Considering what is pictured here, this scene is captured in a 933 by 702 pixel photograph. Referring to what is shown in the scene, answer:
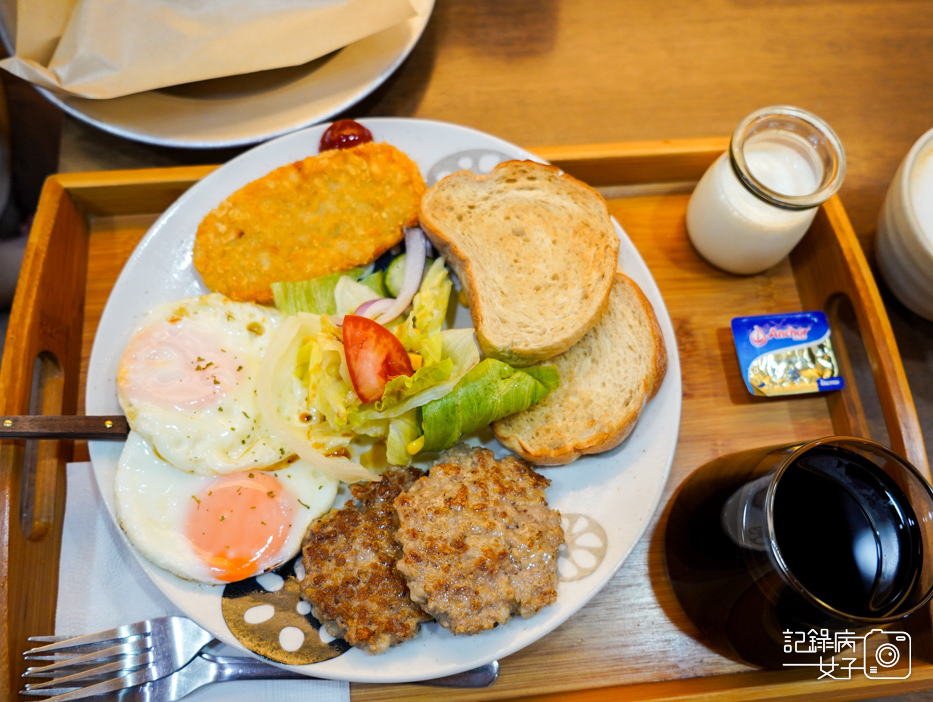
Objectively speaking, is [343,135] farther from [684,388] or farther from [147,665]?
[147,665]

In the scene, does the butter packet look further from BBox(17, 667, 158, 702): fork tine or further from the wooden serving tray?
BBox(17, 667, 158, 702): fork tine

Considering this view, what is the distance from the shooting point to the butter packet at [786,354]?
8.21ft

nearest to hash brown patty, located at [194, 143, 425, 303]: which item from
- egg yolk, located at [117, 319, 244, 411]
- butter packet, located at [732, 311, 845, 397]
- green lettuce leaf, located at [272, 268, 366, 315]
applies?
green lettuce leaf, located at [272, 268, 366, 315]

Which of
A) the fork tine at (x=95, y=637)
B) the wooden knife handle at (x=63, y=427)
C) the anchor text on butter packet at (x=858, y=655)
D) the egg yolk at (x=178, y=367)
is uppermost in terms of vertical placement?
the egg yolk at (x=178, y=367)

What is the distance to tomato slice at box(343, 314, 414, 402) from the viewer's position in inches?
84.8

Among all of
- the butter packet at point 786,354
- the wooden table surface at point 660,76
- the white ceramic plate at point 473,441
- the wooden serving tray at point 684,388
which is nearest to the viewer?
the white ceramic plate at point 473,441

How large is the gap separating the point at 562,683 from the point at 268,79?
2.78 metres

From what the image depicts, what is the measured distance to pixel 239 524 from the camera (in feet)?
6.98

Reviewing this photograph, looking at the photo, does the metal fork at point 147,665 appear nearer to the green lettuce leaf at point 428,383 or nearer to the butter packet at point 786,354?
the green lettuce leaf at point 428,383

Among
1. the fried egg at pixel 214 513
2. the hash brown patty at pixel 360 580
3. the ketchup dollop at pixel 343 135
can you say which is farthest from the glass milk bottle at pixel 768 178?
the fried egg at pixel 214 513

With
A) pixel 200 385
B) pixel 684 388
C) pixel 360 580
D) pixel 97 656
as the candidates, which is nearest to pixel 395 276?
pixel 200 385

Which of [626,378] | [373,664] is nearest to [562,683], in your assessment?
[373,664]

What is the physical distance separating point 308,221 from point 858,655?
257cm

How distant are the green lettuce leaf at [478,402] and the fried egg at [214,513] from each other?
43 centimetres
